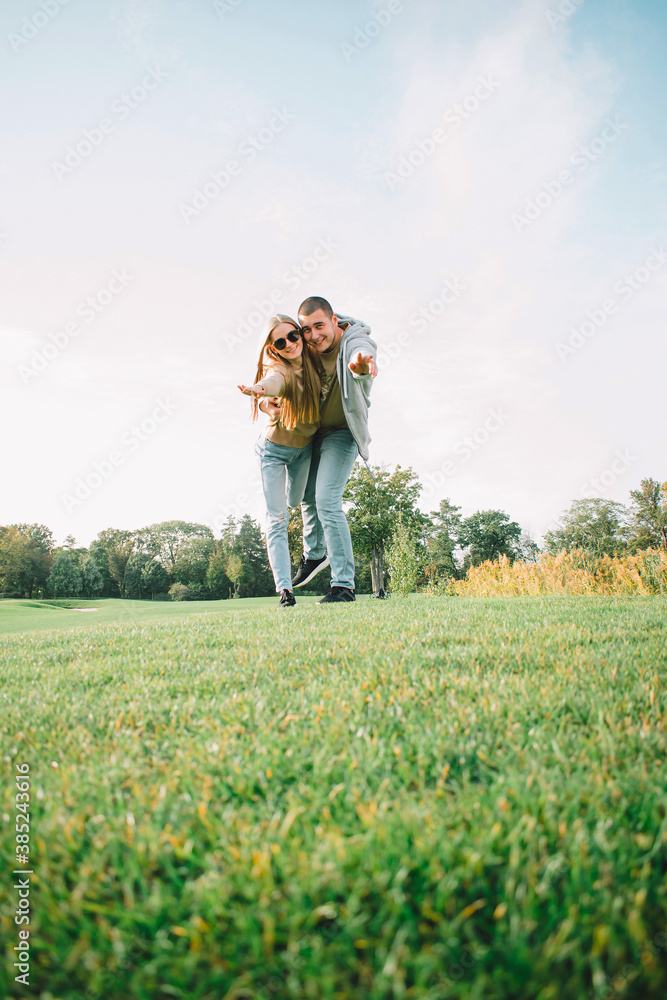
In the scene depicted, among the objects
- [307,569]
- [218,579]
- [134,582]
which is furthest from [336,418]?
[134,582]

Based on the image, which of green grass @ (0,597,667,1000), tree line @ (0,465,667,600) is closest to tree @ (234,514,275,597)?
tree line @ (0,465,667,600)

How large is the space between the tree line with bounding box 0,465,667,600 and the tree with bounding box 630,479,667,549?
103 mm

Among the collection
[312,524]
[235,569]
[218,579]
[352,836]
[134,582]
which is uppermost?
[312,524]

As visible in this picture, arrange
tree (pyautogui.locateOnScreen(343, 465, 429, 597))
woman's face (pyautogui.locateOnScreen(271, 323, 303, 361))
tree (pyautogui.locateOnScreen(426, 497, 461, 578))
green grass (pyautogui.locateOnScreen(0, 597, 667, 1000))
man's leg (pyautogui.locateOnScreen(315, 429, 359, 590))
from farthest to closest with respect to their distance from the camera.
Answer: tree (pyautogui.locateOnScreen(426, 497, 461, 578)) < tree (pyautogui.locateOnScreen(343, 465, 429, 597)) < man's leg (pyautogui.locateOnScreen(315, 429, 359, 590)) < woman's face (pyautogui.locateOnScreen(271, 323, 303, 361)) < green grass (pyautogui.locateOnScreen(0, 597, 667, 1000))

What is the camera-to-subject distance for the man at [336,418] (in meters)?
5.15

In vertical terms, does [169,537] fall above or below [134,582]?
above

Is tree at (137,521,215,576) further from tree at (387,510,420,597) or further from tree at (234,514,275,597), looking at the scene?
tree at (387,510,420,597)

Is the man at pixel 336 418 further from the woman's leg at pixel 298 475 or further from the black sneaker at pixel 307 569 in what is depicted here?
the black sneaker at pixel 307 569

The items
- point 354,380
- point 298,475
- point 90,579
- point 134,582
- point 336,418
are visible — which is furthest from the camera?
point 134,582

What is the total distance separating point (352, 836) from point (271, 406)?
180 inches

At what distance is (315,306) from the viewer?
528cm

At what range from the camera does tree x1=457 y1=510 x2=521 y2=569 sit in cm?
6540

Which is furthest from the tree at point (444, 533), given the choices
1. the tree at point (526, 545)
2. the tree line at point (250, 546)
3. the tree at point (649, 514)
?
the tree at point (649, 514)

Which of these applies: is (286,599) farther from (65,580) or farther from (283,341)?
(65,580)
